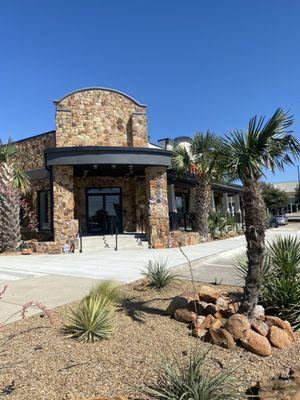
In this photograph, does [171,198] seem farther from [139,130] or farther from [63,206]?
[63,206]

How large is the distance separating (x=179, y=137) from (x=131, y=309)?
24302 mm

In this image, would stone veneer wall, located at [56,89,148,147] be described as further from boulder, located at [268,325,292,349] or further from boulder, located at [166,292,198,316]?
boulder, located at [268,325,292,349]

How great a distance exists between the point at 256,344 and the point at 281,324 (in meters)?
0.77

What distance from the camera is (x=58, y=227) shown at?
59.7 feet

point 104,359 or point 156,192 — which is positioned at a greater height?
point 156,192

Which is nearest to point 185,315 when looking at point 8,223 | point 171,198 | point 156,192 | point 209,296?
point 209,296

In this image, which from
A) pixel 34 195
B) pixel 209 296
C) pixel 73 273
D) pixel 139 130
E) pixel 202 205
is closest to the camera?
pixel 209 296

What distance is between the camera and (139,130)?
22734 mm

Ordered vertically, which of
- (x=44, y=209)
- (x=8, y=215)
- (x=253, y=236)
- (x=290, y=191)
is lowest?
(x=253, y=236)

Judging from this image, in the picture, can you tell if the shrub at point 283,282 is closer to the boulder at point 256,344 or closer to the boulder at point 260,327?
the boulder at point 260,327

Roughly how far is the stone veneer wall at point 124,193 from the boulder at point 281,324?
1805cm

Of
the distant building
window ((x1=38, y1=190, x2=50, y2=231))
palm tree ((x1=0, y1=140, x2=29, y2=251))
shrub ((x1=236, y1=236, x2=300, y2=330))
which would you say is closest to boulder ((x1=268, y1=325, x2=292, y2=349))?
shrub ((x1=236, y1=236, x2=300, y2=330))

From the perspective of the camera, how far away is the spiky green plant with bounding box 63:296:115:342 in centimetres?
525

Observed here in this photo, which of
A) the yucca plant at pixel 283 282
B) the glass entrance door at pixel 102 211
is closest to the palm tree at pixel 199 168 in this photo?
the glass entrance door at pixel 102 211
